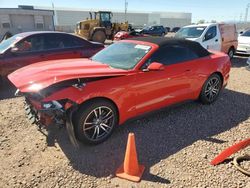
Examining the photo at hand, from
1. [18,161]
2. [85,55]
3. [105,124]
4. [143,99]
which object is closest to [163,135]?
[143,99]

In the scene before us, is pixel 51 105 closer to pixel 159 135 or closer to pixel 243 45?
pixel 159 135

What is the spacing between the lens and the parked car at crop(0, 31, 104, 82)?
20.4ft

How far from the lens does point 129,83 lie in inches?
148

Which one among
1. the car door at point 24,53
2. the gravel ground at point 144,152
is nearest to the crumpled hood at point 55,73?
the gravel ground at point 144,152

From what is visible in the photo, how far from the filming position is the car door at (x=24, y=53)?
6195 millimetres

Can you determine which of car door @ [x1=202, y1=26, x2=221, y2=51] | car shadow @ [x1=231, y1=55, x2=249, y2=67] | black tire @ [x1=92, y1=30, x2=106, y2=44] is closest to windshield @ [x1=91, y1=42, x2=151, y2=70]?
car door @ [x1=202, y1=26, x2=221, y2=51]

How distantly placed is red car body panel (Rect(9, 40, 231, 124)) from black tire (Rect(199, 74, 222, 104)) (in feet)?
0.57

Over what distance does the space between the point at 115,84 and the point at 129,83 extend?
26cm

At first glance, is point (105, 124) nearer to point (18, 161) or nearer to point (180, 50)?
point (18, 161)

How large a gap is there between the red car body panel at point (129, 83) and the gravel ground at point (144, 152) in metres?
0.42

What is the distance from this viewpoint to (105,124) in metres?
3.70

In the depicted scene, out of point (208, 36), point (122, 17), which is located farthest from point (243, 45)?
point (122, 17)

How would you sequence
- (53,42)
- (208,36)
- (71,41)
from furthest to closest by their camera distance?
(208,36), (71,41), (53,42)

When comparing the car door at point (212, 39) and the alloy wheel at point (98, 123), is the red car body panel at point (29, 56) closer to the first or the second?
the alloy wheel at point (98, 123)
